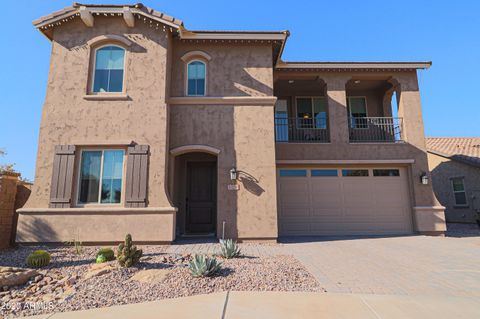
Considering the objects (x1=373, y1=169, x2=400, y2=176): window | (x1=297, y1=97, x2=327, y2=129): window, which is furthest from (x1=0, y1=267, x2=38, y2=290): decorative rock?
(x1=373, y1=169, x2=400, y2=176): window

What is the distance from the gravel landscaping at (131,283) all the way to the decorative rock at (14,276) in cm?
9

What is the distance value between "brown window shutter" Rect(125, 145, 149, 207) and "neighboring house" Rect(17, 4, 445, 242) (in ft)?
0.12

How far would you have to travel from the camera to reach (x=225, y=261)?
19.9ft

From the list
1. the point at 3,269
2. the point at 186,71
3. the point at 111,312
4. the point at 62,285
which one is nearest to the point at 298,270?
the point at 111,312

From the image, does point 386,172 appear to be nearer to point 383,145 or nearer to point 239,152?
point 383,145

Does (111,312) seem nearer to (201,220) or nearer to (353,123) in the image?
(201,220)

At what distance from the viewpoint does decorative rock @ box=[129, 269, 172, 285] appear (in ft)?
15.9

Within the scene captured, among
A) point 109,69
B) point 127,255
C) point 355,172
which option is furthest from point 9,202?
point 355,172

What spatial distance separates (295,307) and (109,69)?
9194mm

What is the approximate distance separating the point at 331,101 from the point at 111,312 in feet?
35.0

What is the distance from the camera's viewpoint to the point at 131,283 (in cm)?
477

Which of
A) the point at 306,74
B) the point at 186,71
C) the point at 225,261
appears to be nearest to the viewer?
the point at 225,261

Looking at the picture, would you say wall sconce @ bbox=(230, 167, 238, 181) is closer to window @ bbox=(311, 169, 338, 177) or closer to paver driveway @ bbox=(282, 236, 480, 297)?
paver driveway @ bbox=(282, 236, 480, 297)

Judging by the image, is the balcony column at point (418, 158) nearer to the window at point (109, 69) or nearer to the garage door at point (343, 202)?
the garage door at point (343, 202)
